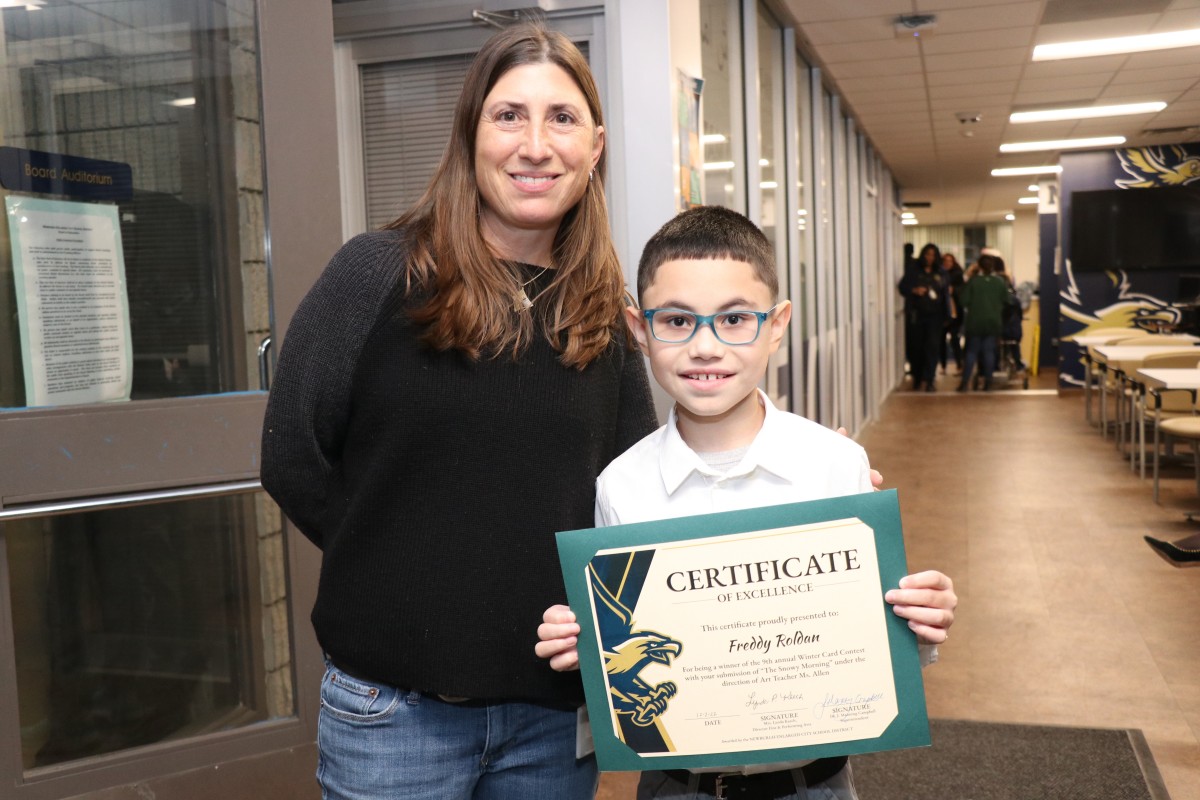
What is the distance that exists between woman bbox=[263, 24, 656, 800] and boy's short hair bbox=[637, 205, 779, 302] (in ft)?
0.38

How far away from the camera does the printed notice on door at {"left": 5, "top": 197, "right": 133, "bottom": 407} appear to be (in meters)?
2.21

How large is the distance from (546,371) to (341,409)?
0.25 metres

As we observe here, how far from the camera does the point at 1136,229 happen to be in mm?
12586

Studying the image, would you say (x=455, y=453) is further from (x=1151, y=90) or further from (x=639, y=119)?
(x=1151, y=90)

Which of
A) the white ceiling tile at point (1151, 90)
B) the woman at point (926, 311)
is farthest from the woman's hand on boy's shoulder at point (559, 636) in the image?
the woman at point (926, 311)

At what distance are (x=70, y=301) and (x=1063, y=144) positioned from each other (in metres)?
11.9

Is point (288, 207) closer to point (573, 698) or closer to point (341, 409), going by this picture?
point (341, 409)

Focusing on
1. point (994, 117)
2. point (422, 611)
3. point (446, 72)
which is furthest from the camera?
point (994, 117)

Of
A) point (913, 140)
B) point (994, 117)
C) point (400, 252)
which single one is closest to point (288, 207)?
point (400, 252)

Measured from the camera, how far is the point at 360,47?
395 centimetres

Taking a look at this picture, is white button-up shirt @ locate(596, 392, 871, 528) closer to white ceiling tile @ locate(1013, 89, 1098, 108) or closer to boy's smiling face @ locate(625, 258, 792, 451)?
boy's smiling face @ locate(625, 258, 792, 451)

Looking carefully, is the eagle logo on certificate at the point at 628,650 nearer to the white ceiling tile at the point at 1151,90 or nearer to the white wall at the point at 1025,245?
the white ceiling tile at the point at 1151,90

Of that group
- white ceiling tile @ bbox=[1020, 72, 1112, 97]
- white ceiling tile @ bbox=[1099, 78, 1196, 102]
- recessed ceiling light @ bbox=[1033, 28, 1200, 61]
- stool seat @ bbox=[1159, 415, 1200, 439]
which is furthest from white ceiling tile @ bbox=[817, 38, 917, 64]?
stool seat @ bbox=[1159, 415, 1200, 439]

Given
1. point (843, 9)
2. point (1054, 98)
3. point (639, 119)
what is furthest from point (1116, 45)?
point (639, 119)
